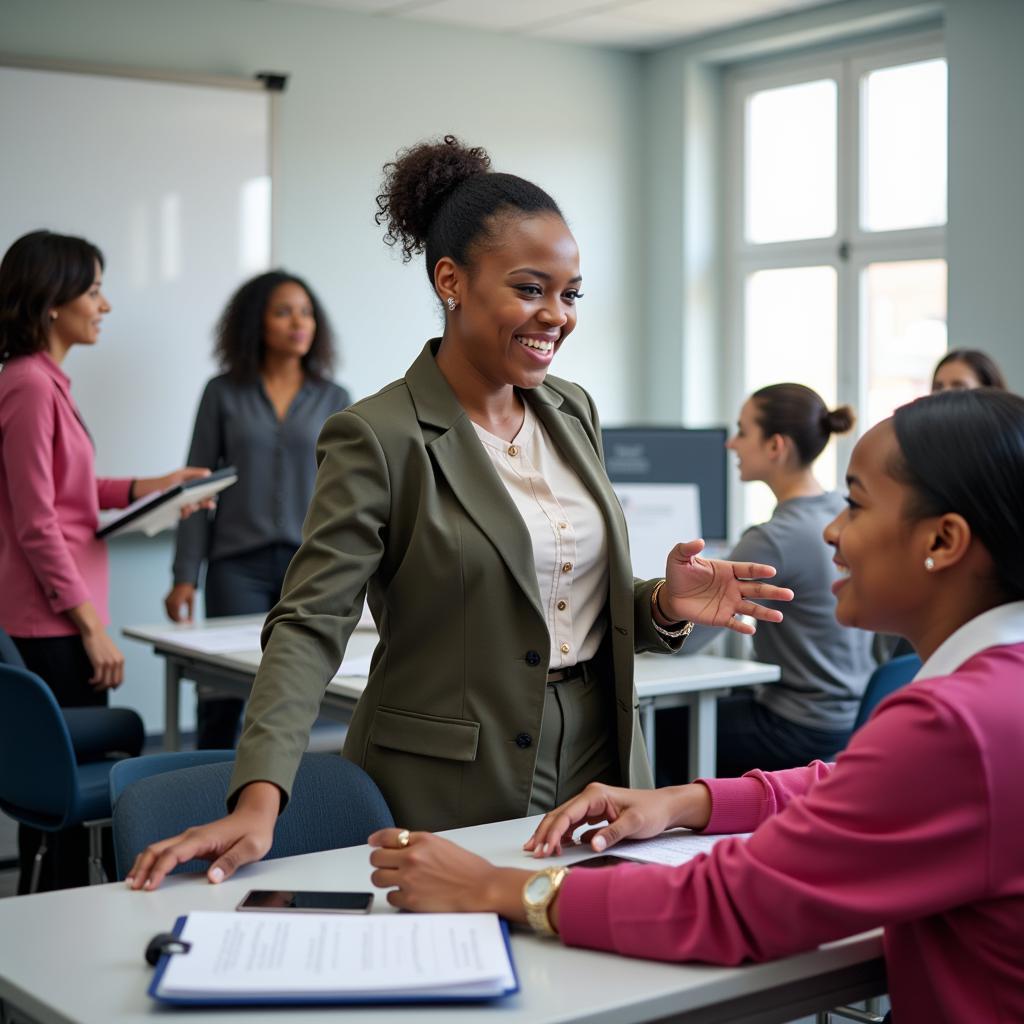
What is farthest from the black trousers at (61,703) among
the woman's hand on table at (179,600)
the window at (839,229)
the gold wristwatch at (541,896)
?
the window at (839,229)

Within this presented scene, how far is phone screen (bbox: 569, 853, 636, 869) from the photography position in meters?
1.58

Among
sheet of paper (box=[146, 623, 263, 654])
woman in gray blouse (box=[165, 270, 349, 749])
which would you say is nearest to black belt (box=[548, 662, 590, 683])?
sheet of paper (box=[146, 623, 263, 654])

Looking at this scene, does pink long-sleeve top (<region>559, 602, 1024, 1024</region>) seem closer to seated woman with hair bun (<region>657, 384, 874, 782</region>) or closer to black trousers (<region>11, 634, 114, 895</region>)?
seated woman with hair bun (<region>657, 384, 874, 782</region>)

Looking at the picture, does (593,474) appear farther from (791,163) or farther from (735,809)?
(791,163)

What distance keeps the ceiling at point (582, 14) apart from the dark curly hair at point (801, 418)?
2.88 meters

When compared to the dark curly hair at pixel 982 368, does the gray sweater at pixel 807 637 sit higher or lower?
lower

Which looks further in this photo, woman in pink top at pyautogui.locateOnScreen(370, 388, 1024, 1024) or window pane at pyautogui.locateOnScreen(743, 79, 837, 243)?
window pane at pyautogui.locateOnScreen(743, 79, 837, 243)

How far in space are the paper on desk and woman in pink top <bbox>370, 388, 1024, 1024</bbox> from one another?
0.23 metres

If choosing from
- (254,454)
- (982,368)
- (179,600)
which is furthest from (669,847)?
(982,368)

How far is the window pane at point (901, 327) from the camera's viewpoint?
6.08 metres

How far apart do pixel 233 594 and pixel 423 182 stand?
2.65 metres

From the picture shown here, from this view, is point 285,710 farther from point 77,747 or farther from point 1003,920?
A: point 77,747

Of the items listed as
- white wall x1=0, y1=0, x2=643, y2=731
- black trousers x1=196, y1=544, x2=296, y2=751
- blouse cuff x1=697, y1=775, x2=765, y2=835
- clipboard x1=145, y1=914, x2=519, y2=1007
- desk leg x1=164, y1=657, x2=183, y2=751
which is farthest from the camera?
white wall x1=0, y1=0, x2=643, y2=731

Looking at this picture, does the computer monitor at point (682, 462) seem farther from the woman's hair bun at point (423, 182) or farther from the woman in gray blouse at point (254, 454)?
the woman's hair bun at point (423, 182)
